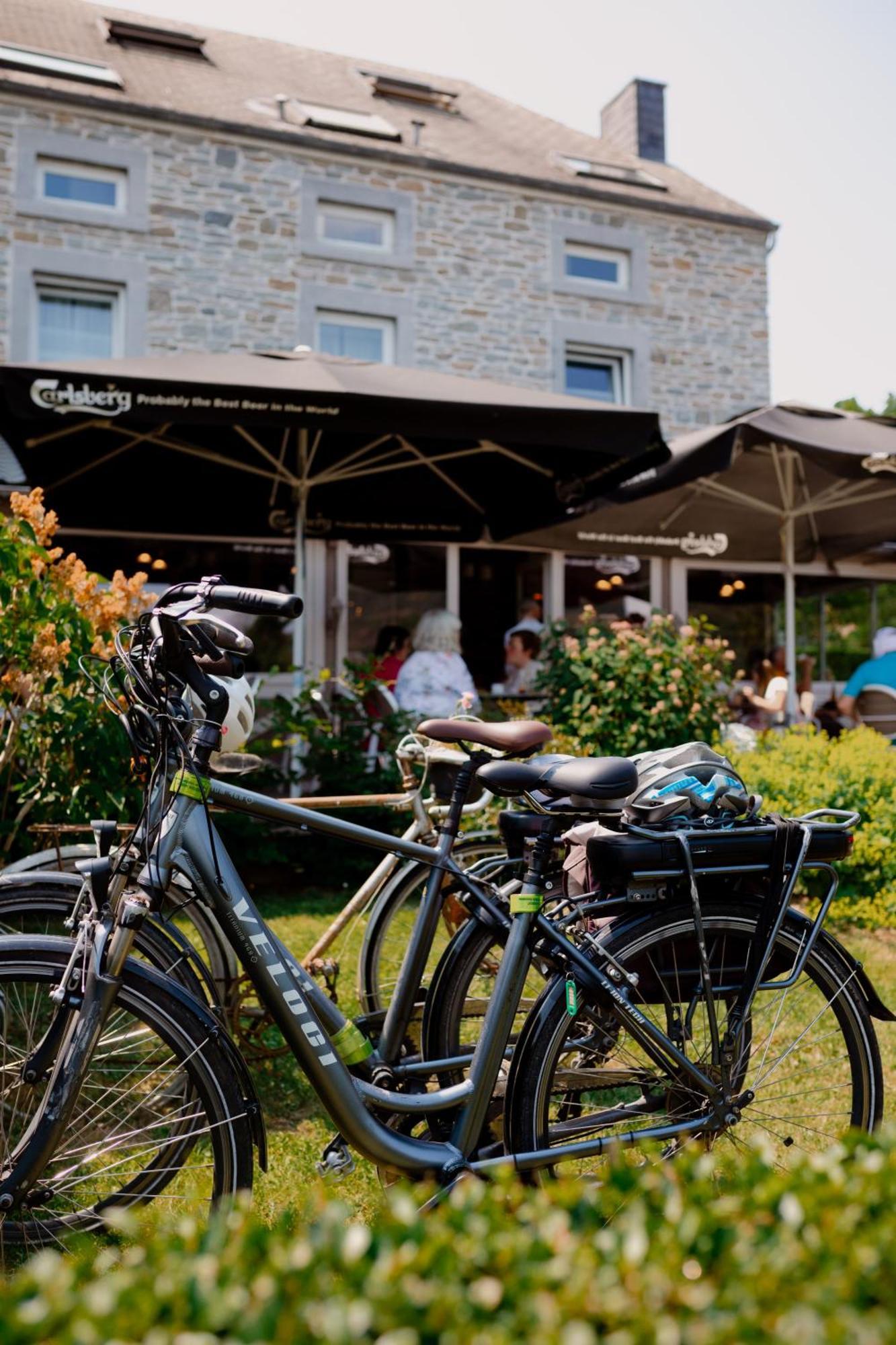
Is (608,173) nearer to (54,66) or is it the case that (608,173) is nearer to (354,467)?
(54,66)

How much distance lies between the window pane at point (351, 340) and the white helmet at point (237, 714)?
934 centimetres

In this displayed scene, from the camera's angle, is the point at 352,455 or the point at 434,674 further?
the point at 352,455

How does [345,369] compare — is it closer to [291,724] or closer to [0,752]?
[291,724]

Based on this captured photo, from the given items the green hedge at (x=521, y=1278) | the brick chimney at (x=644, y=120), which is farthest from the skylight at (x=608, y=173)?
the green hedge at (x=521, y=1278)

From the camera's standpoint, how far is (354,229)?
11781 mm

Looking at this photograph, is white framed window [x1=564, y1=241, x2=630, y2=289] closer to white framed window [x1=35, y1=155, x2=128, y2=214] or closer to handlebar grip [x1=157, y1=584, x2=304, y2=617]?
white framed window [x1=35, y1=155, x2=128, y2=214]

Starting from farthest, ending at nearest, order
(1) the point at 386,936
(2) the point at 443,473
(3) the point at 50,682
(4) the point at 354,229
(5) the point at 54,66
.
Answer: (4) the point at 354,229 < (5) the point at 54,66 < (2) the point at 443,473 < (3) the point at 50,682 < (1) the point at 386,936

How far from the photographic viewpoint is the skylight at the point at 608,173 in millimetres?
13411

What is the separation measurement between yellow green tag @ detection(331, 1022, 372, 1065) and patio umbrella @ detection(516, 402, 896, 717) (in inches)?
191

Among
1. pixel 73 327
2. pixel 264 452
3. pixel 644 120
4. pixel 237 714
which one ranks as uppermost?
pixel 644 120

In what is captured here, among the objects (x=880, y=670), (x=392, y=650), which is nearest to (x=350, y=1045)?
(x=392, y=650)

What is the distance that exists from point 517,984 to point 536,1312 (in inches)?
55.3

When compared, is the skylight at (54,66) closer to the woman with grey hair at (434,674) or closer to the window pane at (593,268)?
the window pane at (593,268)

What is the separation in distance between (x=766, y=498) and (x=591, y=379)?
4.35 meters
